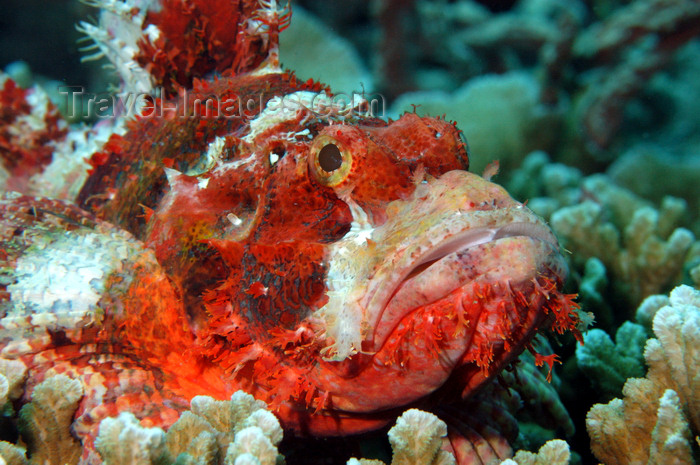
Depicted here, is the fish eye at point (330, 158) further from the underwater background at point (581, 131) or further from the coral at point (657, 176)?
the coral at point (657, 176)

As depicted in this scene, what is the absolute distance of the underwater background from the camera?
7.72 feet

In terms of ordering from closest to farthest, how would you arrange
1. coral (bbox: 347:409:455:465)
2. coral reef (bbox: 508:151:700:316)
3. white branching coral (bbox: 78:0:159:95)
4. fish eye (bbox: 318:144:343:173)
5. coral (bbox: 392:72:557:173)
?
coral (bbox: 347:409:455:465) < fish eye (bbox: 318:144:343:173) < white branching coral (bbox: 78:0:159:95) < coral reef (bbox: 508:151:700:316) < coral (bbox: 392:72:557:173)

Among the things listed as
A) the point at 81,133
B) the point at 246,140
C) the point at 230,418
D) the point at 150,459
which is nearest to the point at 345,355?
the point at 230,418

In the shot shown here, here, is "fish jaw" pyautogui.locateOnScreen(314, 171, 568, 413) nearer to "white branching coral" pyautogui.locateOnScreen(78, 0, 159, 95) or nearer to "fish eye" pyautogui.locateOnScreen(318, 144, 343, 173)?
"fish eye" pyautogui.locateOnScreen(318, 144, 343, 173)

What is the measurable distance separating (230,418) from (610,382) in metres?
2.41

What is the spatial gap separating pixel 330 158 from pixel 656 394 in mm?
1894

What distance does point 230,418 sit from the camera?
6.59 feet

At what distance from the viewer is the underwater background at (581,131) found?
7.72 feet

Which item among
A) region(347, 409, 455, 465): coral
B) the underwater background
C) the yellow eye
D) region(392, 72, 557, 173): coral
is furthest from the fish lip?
region(392, 72, 557, 173): coral

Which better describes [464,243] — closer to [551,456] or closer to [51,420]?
[551,456]

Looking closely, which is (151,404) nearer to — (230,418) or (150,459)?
(230,418)

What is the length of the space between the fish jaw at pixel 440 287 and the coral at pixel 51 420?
1.31m

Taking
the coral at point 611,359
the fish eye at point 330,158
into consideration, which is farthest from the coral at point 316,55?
the fish eye at point 330,158

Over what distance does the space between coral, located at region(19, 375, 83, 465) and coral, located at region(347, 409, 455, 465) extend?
141 centimetres
